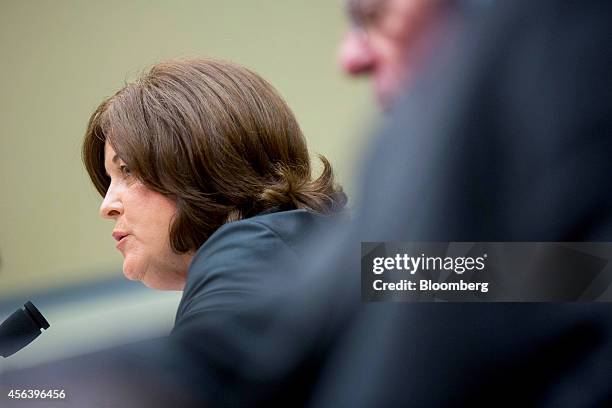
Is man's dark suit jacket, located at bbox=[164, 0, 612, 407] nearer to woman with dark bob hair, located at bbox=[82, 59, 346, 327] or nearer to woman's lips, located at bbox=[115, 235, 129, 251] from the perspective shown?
woman with dark bob hair, located at bbox=[82, 59, 346, 327]

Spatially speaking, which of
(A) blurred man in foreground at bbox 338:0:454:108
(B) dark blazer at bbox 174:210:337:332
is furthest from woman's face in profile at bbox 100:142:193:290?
(A) blurred man in foreground at bbox 338:0:454:108

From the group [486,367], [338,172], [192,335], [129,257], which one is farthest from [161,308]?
[486,367]

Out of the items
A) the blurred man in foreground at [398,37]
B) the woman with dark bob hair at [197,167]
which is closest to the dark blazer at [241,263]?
the woman with dark bob hair at [197,167]

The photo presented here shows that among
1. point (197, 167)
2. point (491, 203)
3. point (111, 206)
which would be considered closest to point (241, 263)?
point (197, 167)

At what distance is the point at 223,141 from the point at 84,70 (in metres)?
0.32

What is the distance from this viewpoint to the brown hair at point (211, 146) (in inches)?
55.9

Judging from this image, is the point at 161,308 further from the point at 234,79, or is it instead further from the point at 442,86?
the point at 442,86

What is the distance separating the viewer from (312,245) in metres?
1.32

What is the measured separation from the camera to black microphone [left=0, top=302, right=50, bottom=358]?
1503 millimetres

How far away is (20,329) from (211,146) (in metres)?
0.44

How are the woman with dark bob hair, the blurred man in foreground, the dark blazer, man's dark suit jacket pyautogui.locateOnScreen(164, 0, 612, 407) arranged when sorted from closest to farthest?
man's dark suit jacket pyautogui.locateOnScreen(164, 0, 612, 407)
the blurred man in foreground
the dark blazer
the woman with dark bob hair

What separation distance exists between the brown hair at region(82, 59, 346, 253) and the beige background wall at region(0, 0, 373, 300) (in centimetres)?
4

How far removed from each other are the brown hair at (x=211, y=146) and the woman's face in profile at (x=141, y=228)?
20mm

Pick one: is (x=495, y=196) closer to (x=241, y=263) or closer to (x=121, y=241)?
(x=241, y=263)
